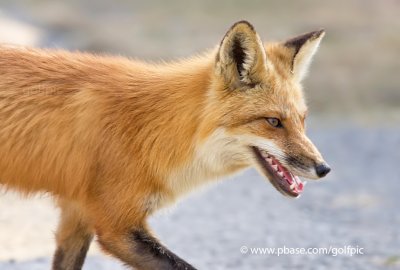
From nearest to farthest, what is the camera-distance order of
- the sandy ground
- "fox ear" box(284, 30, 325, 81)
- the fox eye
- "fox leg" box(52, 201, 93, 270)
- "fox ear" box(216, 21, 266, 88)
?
"fox ear" box(216, 21, 266, 88) < the fox eye < "fox ear" box(284, 30, 325, 81) < "fox leg" box(52, 201, 93, 270) < the sandy ground

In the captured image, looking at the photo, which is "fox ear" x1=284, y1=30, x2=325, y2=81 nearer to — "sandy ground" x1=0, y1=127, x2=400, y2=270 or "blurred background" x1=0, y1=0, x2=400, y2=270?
"sandy ground" x1=0, y1=127, x2=400, y2=270

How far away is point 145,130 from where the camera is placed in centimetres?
657

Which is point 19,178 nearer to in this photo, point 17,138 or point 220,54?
point 17,138

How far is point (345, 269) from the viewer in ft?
28.3

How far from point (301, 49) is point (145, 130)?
1.38 metres

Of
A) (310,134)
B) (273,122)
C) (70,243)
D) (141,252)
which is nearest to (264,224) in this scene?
(70,243)

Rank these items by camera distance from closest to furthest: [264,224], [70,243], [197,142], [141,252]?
[141,252]
[197,142]
[70,243]
[264,224]

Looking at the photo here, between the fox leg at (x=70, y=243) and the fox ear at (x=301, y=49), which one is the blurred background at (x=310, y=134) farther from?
the fox ear at (x=301, y=49)

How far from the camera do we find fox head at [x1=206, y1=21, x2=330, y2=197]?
623cm

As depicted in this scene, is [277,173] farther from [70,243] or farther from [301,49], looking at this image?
[70,243]

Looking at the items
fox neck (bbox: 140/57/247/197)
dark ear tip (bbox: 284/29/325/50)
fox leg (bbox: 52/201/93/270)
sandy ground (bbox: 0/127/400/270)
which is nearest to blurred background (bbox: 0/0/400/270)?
sandy ground (bbox: 0/127/400/270)

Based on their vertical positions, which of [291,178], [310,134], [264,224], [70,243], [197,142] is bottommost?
[264,224]

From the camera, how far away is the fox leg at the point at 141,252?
20.3 feet

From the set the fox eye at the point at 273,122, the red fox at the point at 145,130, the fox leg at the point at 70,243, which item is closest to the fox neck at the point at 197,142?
the red fox at the point at 145,130
